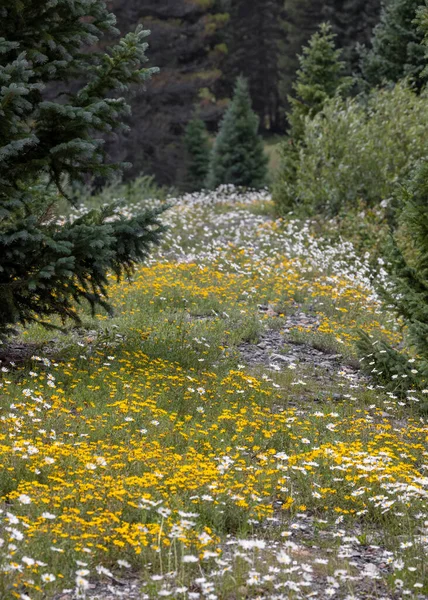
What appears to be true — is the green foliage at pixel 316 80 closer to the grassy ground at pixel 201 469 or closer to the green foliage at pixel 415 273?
the grassy ground at pixel 201 469

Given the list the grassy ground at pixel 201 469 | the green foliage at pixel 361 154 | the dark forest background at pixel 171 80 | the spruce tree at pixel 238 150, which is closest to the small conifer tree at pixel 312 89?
the green foliage at pixel 361 154

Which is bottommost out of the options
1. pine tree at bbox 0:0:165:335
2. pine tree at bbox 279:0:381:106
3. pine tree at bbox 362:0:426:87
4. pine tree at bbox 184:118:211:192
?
Answer: pine tree at bbox 184:118:211:192

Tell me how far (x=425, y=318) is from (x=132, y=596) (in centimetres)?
525

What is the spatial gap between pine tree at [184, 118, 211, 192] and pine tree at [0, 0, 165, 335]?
27.4m

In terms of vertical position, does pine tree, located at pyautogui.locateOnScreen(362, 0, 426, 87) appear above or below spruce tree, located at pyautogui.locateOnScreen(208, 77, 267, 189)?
above

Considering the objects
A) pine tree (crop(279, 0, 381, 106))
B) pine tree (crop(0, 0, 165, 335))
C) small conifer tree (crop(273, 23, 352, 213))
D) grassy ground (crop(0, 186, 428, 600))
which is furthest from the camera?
pine tree (crop(279, 0, 381, 106))

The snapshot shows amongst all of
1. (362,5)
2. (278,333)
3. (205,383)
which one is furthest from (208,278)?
(362,5)

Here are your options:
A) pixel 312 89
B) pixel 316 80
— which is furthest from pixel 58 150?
pixel 316 80

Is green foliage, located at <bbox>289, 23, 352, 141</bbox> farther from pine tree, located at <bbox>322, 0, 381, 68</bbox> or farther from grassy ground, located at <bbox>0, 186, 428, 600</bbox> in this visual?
pine tree, located at <bbox>322, 0, 381, 68</bbox>

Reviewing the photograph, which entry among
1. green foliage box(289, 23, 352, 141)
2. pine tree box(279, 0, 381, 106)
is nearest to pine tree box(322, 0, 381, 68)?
pine tree box(279, 0, 381, 106)

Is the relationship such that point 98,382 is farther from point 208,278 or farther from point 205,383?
point 208,278

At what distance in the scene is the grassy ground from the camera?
459 cm

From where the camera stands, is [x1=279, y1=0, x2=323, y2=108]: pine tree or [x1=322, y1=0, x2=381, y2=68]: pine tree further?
[x1=279, y1=0, x2=323, y2=108]: pine tree

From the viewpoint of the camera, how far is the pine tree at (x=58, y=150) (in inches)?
309
